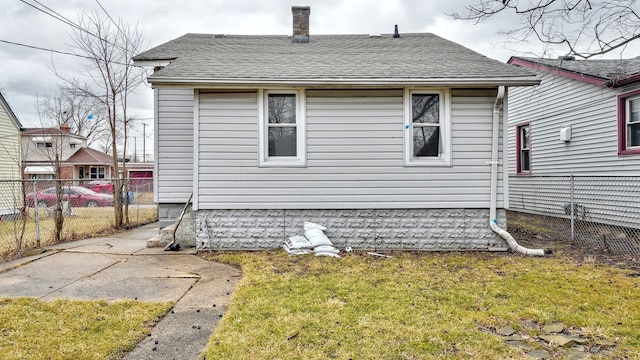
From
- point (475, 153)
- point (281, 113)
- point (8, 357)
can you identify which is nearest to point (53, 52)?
point (281, 113)

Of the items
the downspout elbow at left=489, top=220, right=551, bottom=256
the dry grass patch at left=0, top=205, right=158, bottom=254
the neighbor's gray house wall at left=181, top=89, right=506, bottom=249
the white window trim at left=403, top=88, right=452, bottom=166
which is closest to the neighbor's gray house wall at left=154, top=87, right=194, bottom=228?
the neighbor's gray house wall at left=181, top=89, right=506, bottom=249

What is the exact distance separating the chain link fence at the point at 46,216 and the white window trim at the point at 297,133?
4.50 m

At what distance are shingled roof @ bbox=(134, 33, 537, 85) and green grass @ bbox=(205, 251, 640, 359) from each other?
3125 mm

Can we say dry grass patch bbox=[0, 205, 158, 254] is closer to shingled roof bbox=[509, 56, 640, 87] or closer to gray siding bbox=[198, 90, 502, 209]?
gray siding bbox=[198, 90, 502, 209]

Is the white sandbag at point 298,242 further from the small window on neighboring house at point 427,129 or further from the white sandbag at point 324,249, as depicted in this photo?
the small window on neighboring house at point 427,129

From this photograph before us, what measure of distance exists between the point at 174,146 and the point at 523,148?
11058 mm

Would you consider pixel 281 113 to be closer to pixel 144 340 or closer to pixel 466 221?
pixel 466 221

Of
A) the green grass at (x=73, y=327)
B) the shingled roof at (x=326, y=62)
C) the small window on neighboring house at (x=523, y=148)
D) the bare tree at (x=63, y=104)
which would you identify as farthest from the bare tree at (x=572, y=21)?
the bare tree at (x=63, y=104)

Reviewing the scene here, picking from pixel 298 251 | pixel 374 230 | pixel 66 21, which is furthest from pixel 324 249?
pixel 66 21

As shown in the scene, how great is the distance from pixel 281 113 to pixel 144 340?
15.0ft

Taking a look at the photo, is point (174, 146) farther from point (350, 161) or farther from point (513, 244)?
point (513, 244)

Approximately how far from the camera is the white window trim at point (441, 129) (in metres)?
6.64

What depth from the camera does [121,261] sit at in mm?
5965

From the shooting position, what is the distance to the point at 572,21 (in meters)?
5.48
